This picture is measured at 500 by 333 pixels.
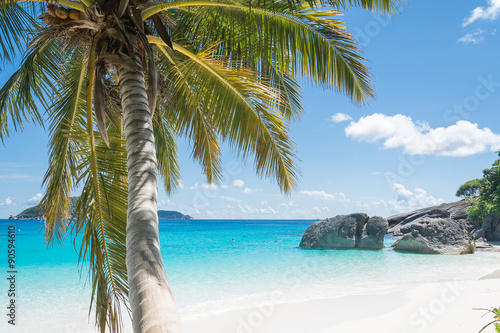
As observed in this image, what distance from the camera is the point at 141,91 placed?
3145 mm

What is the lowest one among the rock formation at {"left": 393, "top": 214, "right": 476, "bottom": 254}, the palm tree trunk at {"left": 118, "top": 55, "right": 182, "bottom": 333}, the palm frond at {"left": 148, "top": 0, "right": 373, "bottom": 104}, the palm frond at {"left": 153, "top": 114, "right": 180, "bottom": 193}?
the rock formation at {"left": 393, "top": 214, "right": 476, "bottom": 254}

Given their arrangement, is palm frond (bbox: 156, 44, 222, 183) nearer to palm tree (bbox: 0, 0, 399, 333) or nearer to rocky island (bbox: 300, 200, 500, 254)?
palm tree (bbox: 0, 0, 399, 333)

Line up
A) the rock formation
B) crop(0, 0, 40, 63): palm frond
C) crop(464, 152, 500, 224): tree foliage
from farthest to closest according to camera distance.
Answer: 1. crop(464, 152, 500, 224): tree foliage
2. the rock formation
3. crop(0, 0, 40, 63): palm frond

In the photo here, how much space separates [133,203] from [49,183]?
3167mm

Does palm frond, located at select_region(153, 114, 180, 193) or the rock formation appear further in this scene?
the rock formation

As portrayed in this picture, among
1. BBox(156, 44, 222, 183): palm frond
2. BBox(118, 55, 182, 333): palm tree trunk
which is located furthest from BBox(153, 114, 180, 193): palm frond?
BBox(118, 55, 182, 333): palm tree trunk

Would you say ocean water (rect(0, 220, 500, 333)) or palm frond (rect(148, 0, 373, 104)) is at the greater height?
palm frond (rect(148, 0, 373, 104))

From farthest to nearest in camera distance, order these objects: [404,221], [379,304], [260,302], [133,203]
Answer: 1. [404,221]
2. [260,302]
3. [379,304]
4. [133,203]

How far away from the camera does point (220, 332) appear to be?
7.64 metres

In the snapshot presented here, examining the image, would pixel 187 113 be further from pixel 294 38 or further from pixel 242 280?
pixel 242 280

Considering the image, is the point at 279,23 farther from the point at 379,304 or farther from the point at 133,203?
the point at 379,304

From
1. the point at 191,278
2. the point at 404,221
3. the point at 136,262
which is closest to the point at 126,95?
the point at 136,262

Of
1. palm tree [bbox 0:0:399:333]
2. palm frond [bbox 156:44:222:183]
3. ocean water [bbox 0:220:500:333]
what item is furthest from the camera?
ocean water [bbox 0:220:500:333]

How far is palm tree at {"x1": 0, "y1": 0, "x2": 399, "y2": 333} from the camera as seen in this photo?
2.94 meters
